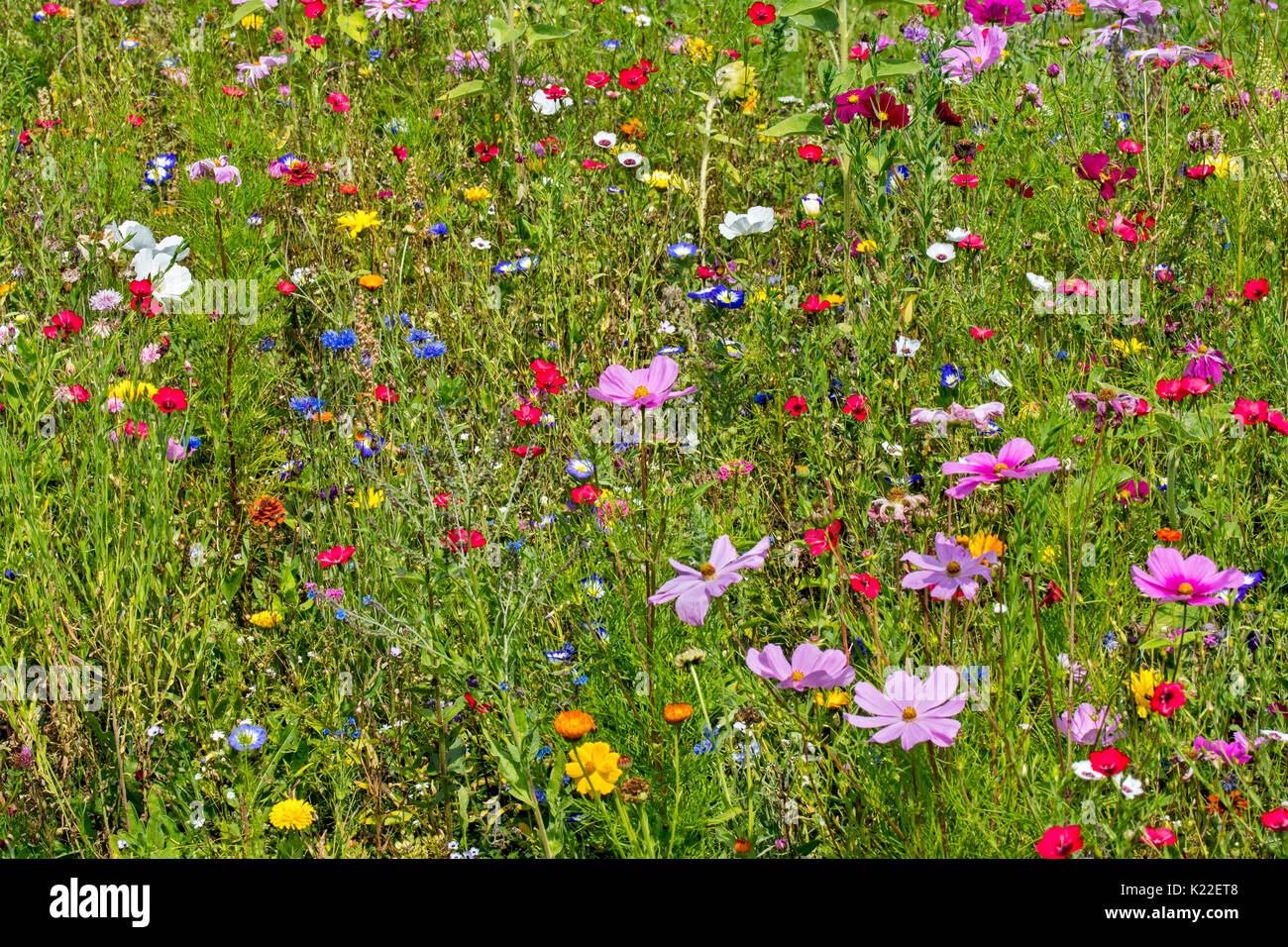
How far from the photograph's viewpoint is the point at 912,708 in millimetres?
1276

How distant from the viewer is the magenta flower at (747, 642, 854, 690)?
4.36 feet

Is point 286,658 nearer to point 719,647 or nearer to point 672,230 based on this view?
point 719,647

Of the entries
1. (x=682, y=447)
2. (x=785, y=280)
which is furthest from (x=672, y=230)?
(x=682, y=447)

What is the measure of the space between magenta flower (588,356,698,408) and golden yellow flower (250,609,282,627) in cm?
76

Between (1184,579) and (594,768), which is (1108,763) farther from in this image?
(594,768)

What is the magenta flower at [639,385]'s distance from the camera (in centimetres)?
160

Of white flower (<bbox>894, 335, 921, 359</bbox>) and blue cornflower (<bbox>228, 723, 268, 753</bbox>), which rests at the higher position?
white flower (<bbox>894, 335, 921, 359</bbox>)

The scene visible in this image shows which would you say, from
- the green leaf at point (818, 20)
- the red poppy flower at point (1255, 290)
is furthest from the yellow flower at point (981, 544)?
the green leaf at point (818, 20)

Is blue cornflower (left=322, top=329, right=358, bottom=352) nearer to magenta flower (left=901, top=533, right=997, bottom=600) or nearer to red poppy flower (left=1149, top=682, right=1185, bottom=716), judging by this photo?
magenta flower (left=901, top=533, right=997, bottom=600)

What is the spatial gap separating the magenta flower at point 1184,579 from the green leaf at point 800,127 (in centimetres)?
178

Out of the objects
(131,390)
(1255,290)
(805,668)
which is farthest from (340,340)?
(1255,290)

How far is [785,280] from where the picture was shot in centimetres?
299

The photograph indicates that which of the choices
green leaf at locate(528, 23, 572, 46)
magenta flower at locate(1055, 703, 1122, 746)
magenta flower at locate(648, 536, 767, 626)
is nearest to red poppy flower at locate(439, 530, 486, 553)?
magenta flower at locate(648, 536, 767, 626)

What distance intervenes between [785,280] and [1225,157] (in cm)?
133
